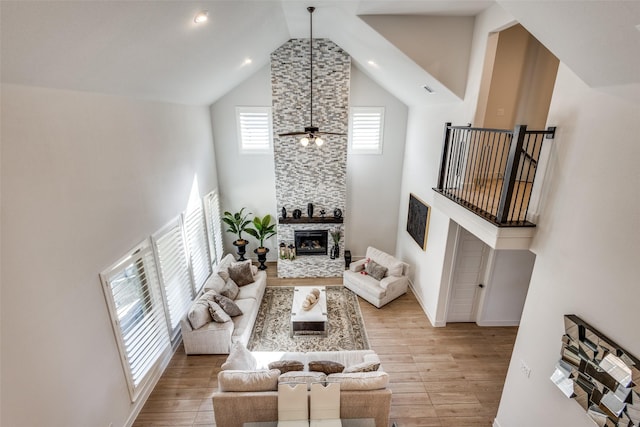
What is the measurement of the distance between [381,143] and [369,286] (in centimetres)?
376

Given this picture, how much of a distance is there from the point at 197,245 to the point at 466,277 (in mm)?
5657

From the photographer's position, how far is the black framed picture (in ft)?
20.8

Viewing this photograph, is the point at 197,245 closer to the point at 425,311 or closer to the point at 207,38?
the point at 207,38

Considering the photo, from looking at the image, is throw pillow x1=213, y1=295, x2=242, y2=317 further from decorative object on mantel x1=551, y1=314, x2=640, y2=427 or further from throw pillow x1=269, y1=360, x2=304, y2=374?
decorative object on mantel x1=551, y1=314, x2=640, y2=427

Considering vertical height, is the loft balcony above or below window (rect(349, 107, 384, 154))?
below

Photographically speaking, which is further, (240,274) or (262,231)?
(262,231)

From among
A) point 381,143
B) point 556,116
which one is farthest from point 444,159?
point 381,143

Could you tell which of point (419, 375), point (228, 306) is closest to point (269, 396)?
point (228, 306)

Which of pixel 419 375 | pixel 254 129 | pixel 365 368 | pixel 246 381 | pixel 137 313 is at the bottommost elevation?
pixel 419 375

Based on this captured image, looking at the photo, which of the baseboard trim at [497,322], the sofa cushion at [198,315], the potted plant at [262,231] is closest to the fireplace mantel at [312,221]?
the potted plant at [262,231]

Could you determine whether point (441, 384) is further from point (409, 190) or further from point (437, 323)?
point (409, 190)

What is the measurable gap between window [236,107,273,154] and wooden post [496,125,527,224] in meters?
5.94

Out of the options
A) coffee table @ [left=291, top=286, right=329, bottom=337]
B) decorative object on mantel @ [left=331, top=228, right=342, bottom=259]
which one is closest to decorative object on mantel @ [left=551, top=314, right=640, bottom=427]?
coffee table @ [left=291, top=286, right=329, bottom=337]

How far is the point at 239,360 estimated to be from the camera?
4.11m
